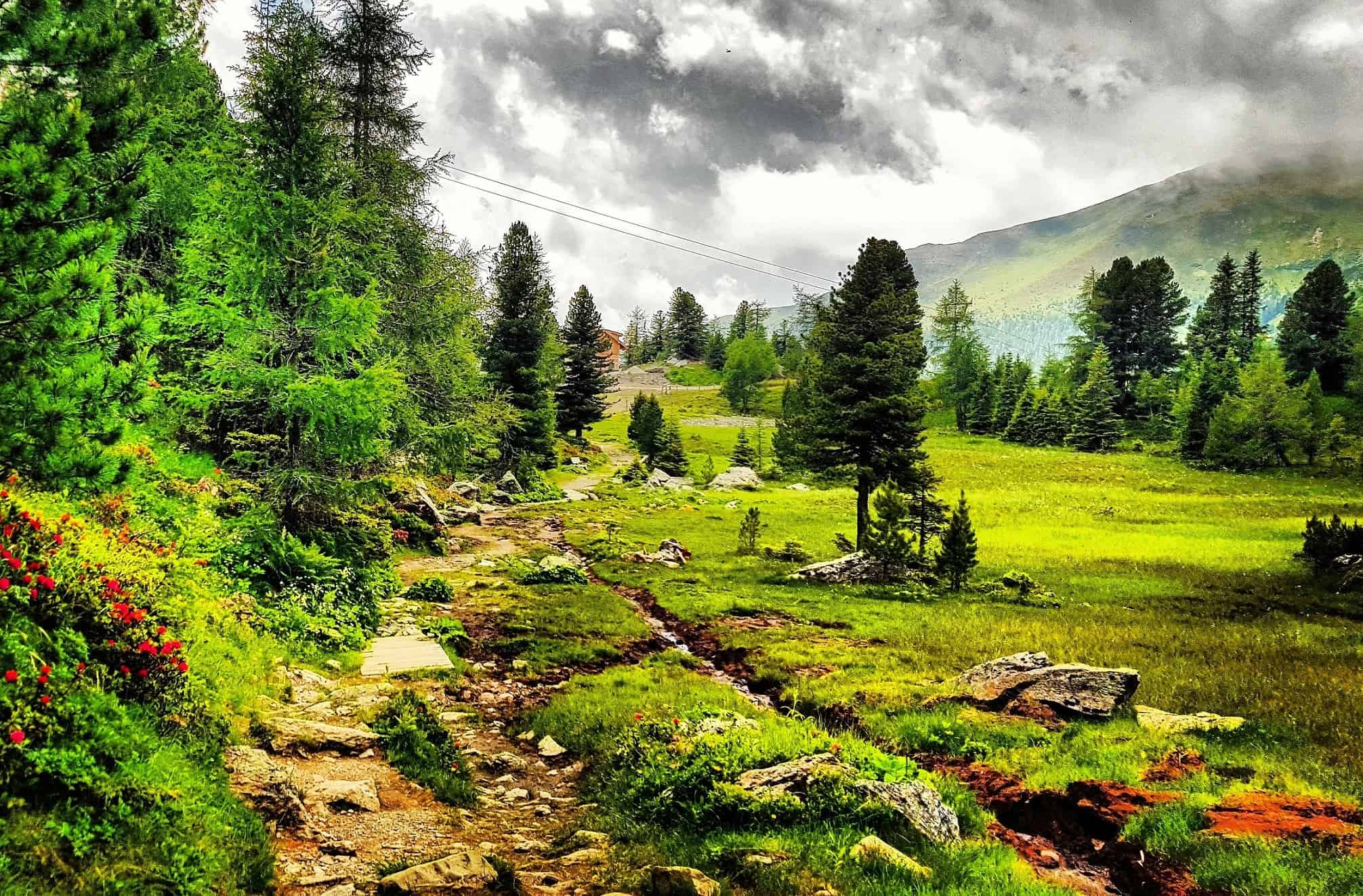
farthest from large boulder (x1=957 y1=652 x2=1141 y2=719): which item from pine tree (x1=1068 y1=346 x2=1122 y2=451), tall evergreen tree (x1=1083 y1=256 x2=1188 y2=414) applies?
tall evergreen tree (x1=1083 y1=256 x2=1188 y2=414)

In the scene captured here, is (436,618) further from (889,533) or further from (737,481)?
(737,481)

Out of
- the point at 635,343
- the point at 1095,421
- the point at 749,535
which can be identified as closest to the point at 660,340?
the point at 635,343

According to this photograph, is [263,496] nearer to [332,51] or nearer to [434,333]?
[434,333]

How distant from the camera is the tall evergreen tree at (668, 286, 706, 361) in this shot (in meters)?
148

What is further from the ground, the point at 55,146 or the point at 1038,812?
the point at 55,146

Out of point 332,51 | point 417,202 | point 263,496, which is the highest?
point 332,51

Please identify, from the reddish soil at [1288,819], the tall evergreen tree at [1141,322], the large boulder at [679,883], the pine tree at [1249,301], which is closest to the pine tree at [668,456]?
the reddish soil at [1288,819]

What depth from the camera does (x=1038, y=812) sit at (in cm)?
755

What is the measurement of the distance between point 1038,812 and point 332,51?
1159 inches

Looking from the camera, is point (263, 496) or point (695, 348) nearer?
point (263, 496)

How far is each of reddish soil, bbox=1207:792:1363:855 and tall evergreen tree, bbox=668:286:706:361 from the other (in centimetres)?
14303

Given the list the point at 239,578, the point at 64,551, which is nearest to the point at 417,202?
the point at 239,578

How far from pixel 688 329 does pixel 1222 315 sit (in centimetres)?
9957

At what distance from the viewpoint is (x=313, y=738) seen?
7.36 metres
